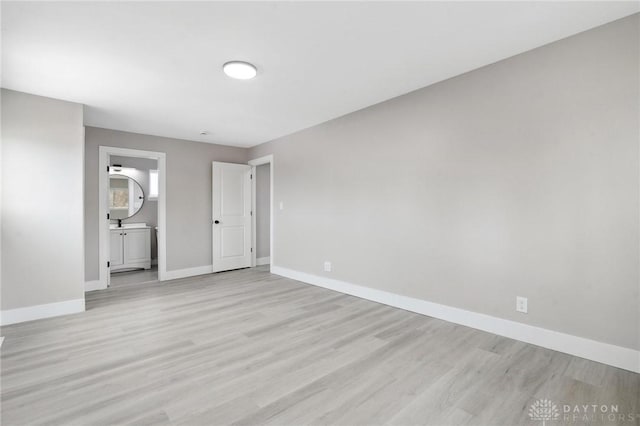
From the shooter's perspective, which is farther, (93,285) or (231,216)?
(231,216)

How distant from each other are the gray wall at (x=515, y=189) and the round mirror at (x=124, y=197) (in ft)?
15.9

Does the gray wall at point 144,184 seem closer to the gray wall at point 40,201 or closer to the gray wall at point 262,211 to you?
the gray wall at point 262,211

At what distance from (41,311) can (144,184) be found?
369 cm

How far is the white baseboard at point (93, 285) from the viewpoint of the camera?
4.28 meters

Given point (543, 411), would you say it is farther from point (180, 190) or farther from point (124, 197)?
point (124, 197)

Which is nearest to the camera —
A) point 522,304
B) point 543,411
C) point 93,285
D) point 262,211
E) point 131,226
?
point 543,411

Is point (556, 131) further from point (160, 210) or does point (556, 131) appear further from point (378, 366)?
point (160, 210)

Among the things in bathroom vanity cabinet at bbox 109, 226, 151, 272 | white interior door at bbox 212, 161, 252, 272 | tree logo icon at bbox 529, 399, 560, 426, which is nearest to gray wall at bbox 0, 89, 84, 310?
white interior door at bbox 212, 161, 252, 272

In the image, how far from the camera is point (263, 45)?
2.33 meters

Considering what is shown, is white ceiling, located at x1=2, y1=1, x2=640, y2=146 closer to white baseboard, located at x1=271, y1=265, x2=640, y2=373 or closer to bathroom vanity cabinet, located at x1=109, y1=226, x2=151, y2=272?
white baseboard, located at x1=271, y1=265, x2=640, y2=373

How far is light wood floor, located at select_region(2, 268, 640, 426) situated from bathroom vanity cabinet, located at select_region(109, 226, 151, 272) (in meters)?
2.74

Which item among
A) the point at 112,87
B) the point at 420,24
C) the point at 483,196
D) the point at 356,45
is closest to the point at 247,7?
the point at 356,45

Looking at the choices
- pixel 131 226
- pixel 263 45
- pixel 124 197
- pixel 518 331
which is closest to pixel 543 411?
pixel 518 331

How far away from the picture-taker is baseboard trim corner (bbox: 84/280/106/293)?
4.28 meters
